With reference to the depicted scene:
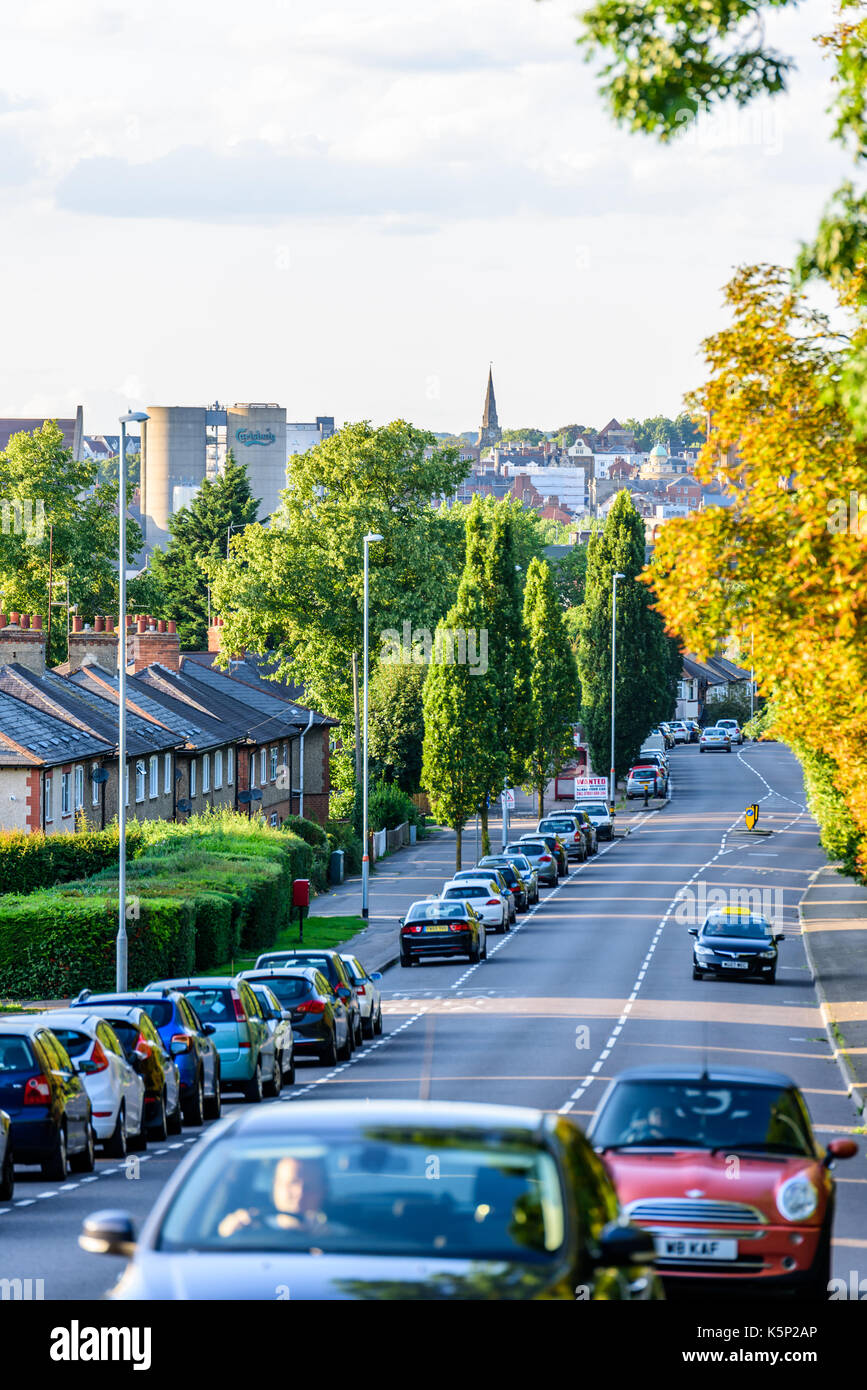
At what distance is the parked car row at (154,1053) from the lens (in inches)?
742

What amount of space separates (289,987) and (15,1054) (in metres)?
11.5

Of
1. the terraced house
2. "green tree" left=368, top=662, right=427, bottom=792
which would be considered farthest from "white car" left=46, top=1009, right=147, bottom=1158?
"green tree" left=368, top=662, right=427, bottom=792

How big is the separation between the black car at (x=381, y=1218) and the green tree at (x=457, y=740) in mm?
56599

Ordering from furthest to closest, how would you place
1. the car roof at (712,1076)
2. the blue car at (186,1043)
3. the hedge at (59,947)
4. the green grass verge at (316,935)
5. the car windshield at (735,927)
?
the green grass verge at (316,935) → the car windshield at (735,927) → the hedge at (59,947) → the blue car at (186,1043) → the car roof at (712,1076)

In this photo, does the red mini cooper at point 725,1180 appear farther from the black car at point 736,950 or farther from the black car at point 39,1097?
the black car at point 736,950

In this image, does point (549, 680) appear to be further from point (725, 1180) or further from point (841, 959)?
point (725, 1180)

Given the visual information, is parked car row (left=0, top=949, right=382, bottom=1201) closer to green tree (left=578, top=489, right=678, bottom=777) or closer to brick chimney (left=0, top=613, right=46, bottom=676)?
brick chimney (left=0, top=613, right=46, bottom=676)

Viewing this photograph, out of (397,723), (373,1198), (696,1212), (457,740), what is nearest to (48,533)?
(397,723)

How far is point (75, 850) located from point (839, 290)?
30.2 m

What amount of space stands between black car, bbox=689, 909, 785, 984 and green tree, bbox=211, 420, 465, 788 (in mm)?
30761

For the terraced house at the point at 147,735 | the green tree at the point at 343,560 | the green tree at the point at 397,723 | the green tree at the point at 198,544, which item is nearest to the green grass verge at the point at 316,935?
the terraced house at the point at 147,735

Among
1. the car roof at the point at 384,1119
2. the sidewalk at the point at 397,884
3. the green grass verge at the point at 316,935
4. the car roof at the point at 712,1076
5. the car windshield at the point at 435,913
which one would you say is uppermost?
the car roof at the point at 384,1119

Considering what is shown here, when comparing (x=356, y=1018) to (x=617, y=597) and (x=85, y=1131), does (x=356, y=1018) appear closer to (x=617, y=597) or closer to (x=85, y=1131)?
(x=85, y=1131)

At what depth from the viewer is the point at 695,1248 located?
12.1 metres
